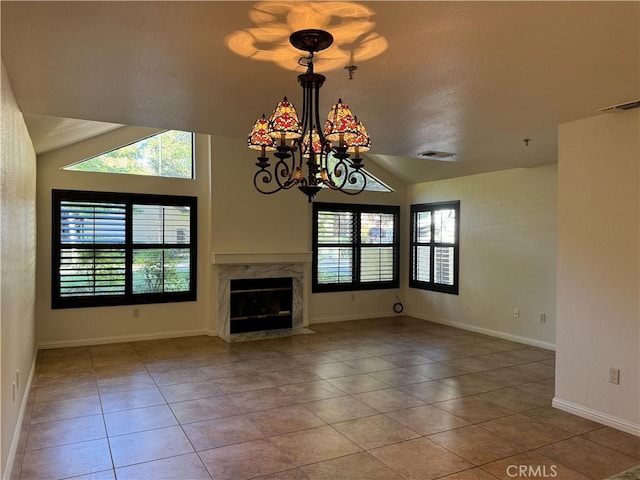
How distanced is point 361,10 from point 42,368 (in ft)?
16.4

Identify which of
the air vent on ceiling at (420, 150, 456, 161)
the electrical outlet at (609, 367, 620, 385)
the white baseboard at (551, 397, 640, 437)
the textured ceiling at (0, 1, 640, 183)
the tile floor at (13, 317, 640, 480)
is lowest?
the tile floor at (13, 317, 640, 480)

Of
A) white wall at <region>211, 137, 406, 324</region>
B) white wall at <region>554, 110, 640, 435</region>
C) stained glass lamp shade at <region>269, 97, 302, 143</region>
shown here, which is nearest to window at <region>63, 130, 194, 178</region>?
white wall at <region>211, 137, 406, 324</region>

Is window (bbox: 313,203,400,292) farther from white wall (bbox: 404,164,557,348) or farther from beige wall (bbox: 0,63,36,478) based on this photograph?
beige wall (bbox: 0,63,36,478)

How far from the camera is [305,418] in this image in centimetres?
364

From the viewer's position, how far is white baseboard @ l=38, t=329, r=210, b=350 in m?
5.82

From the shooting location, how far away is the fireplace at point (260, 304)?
6.88 meters

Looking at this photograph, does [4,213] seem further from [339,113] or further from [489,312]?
[489,312]

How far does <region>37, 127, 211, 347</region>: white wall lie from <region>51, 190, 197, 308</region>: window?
0.31ft

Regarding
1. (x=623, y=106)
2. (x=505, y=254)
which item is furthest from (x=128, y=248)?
(x=623, y=106)

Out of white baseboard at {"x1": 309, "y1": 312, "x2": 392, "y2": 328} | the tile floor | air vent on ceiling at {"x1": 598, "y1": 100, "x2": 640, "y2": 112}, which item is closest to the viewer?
the tile floor

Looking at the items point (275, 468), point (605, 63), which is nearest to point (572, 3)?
point (605, 63)

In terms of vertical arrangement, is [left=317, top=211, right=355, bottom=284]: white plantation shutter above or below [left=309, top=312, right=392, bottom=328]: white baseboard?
above

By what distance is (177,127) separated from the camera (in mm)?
3963

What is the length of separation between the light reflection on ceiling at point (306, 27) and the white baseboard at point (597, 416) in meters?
3.27
